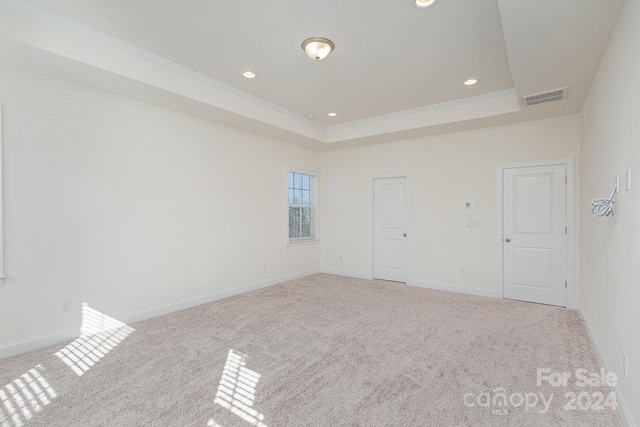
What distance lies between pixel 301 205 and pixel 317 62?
3226 millimetres

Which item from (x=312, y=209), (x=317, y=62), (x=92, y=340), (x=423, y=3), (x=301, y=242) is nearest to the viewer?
(x=423, y=3)

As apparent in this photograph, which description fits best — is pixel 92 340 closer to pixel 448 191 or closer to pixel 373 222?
pixel 373 222

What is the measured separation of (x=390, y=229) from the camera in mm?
5664

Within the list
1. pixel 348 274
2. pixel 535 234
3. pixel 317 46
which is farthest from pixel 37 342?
pixel 535 234

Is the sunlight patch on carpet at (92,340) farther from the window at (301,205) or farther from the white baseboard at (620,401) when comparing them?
the white baseboard at (620,401)

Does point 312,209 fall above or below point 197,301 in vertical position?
above

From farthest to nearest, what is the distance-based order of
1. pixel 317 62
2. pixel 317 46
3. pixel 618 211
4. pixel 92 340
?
pixel 317 62, pixel 92 340, pixel 317 46, pixel 618 211

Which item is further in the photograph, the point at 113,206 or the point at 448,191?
Answer: the point at 448,191

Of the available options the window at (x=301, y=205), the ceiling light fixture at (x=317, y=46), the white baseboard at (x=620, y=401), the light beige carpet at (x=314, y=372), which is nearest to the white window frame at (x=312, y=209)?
the window at (x=301, y=205)

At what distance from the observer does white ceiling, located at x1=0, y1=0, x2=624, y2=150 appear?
91.6 inches

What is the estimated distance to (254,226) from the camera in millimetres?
5066

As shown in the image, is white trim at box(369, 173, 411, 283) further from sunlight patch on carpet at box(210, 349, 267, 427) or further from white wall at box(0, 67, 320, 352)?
sunlight patch on carpet at box(210, 349, 267, 427)

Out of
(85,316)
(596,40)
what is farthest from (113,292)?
(596,40)

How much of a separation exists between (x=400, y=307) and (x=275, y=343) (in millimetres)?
1893
